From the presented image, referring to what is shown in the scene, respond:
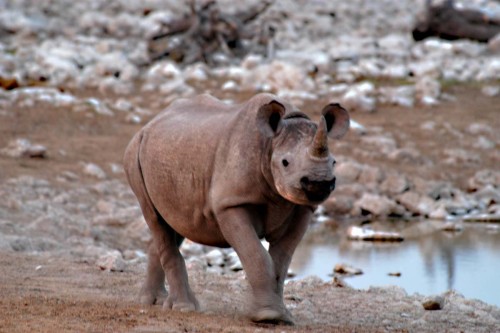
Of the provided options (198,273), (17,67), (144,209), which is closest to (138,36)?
(17,67)

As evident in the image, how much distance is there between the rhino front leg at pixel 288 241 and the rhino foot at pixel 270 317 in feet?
0.92

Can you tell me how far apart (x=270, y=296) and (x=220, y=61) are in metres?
14.2

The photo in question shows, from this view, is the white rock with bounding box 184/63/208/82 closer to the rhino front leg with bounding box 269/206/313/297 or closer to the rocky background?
the rocky background

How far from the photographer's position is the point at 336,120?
7020 millimetres

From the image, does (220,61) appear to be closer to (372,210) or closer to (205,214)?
(372,210)

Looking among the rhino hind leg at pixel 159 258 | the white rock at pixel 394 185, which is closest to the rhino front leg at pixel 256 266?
the rhino hind leg at pixel 159 258

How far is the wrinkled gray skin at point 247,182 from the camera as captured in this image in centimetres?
667

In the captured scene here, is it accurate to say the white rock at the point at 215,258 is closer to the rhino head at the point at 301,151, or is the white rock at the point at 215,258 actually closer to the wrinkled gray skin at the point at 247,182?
the wrinkled gray skin at the point at 247,182

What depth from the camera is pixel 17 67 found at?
747 inches

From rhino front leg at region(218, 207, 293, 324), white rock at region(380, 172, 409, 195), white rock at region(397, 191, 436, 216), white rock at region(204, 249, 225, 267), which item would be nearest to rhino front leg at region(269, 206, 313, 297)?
rhino front leg at region(218, 207, 293, 324)

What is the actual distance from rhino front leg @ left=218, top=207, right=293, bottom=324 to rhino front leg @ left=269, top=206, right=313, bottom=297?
0.23 metres

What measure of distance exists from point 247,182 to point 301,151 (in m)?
0.45

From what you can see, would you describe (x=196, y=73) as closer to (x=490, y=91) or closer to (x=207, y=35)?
(x=207, y=35)

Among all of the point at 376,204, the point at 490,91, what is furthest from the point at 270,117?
the point at 490,91
